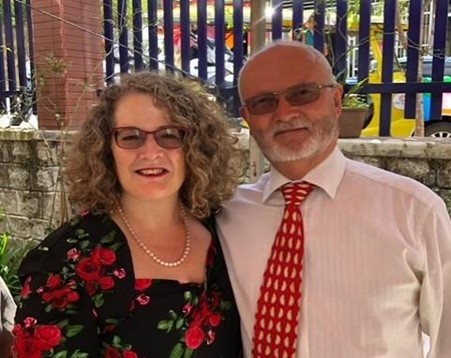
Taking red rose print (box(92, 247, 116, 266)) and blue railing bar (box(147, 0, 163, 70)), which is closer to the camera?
red rose print (box(92, 247, 116, 266))

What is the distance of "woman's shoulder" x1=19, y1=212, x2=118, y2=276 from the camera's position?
1.42 m

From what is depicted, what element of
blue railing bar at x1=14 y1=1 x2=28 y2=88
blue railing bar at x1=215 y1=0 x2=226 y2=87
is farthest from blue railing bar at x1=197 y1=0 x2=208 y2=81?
blue railing bar at x1=14 y1=1 x2=28 y2=88

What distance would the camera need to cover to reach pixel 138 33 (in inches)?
178

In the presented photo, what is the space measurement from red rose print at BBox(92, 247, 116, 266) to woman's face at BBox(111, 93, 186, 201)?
0.59ft

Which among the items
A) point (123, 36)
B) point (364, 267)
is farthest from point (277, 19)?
point (364, 267)

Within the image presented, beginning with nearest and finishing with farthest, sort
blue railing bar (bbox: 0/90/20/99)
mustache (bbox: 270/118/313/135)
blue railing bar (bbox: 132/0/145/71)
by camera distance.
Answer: mustache (bbox: 270/118/313/135) < blue railing bar (bbox: 132/0/145/71) < blue railing bar (bbox: 0/90/20/99)

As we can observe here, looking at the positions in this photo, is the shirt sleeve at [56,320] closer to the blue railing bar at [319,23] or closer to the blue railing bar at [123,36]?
the blue railing bar at [319,23]

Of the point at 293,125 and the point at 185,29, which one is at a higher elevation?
the point at 185,29

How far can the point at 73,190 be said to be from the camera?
1.61m

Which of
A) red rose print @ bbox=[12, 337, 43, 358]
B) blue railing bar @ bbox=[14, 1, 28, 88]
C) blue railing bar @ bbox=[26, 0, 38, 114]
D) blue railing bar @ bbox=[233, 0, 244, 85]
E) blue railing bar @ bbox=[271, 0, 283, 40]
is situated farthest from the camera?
blue railing bar @ bbox=[14, 1, 28, 88]

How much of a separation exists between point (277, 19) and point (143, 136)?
8.64 ft

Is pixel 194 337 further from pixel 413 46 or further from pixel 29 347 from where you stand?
pixel 413 46

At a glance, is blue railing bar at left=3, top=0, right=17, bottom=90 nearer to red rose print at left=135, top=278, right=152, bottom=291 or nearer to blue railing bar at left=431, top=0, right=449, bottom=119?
blue railing bar at left=431, top=0, right=449, bottom=119

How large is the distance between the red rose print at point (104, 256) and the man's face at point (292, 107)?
560mm
